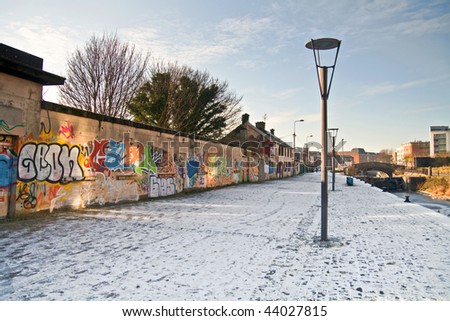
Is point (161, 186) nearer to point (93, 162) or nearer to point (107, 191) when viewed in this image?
point (107, 191)

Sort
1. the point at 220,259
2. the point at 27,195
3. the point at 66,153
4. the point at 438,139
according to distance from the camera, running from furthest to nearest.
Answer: the point at 438,139 → the point at 66,153 → the point at 27,195 → the point at 220,259

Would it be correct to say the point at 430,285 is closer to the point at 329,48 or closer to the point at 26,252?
the point at 329,48

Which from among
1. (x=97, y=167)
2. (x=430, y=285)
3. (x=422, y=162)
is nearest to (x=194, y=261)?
(x=430, y=285)

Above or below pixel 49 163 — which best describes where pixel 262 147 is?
above

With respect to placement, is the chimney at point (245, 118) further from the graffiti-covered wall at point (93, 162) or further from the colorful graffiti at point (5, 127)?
the colorful graffiti at point (5, 127)

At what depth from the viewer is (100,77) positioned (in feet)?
66.9

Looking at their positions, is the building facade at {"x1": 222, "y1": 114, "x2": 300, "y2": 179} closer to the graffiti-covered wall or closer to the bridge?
the graffiti-covered wall

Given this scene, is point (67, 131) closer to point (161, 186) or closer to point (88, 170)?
point (88, 170)

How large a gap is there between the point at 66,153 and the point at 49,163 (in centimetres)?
67

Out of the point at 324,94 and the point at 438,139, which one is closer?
the point at 324,94

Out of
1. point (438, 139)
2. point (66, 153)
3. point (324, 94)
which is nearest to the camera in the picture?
point (324, 94)

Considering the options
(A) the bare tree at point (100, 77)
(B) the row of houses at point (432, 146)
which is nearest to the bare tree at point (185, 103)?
(A) the bare tree at point (100, 77)

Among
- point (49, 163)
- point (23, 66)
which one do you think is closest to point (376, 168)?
point (49, 163)

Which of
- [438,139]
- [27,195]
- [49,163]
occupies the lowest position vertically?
[27,195]
